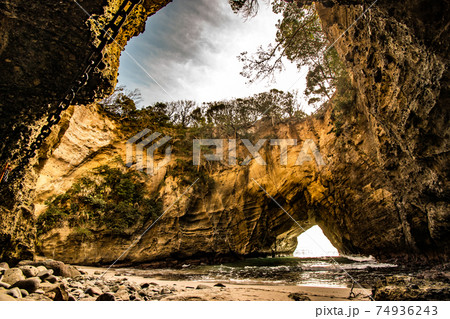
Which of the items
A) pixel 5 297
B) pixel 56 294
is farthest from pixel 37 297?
pixel 5 297

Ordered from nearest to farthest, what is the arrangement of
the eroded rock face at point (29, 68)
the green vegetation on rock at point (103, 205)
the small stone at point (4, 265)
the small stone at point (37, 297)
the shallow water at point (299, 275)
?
the small stone at point (37, 297), the eroded rock face at point (29, 68), the small stone at point (4, 265), the shallow water at point (299, 275), the green vegetation on rock at point (103, 205)

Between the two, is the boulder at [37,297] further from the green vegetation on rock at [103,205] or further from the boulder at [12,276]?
the green vegetation on rock at [103,205]

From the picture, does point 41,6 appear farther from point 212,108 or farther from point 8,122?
point 212,108

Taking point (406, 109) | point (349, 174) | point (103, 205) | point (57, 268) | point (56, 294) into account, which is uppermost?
point (406, 109)

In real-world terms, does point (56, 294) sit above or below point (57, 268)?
above

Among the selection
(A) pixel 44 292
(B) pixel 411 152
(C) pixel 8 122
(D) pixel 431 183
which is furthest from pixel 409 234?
(C) pixel 8 122

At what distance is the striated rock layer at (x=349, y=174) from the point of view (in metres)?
4.04

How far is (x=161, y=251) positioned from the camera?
1179 cm

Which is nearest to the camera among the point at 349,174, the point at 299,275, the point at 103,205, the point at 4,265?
the point at 4,265

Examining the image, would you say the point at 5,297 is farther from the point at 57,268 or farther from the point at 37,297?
the point at 57,268

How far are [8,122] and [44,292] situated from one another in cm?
230

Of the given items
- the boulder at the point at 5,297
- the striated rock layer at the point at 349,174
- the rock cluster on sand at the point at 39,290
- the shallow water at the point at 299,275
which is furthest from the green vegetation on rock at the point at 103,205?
the boulder at the point at 5,297

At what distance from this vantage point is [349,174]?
457 inches

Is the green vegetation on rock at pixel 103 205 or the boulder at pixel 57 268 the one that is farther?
the green vegetation on rock at pixel 103 205
